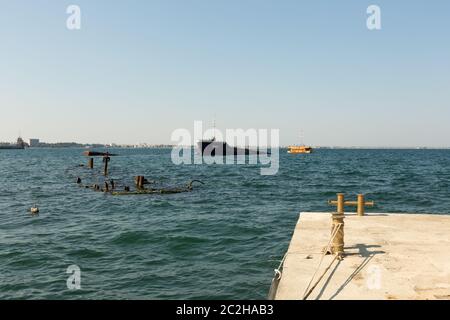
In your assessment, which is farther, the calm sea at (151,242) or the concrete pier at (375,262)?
the calm sea at (151,242)

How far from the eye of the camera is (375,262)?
378 inches

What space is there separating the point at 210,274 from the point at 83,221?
12.3 metres

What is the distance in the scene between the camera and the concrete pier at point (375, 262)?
777 cm

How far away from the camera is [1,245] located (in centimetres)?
1702

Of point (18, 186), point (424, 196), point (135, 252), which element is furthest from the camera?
point (18, 186)

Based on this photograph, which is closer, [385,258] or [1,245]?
[385,258]

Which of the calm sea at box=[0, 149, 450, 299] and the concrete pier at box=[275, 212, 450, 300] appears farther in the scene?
the calm sea at box=[0, 149, 450, 299]

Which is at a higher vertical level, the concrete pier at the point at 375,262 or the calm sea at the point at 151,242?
the concrete pier at the point at 375,262

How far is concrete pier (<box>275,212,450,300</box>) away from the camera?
7773 mm

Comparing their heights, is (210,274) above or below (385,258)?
below

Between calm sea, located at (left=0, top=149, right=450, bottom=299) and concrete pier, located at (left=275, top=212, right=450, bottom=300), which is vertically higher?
concrete pier, located at (left=275, top=212, right=450, bottom=300)
